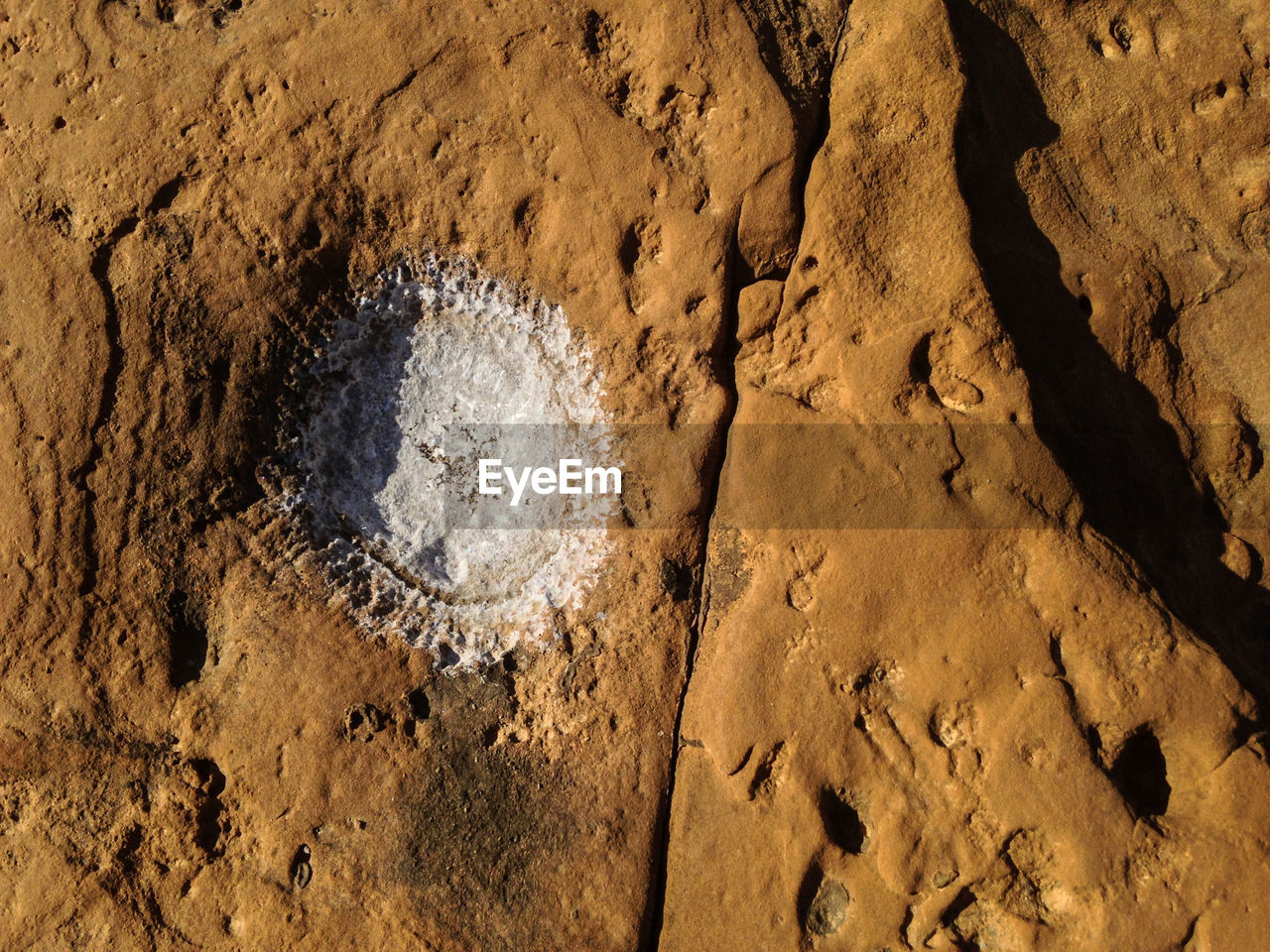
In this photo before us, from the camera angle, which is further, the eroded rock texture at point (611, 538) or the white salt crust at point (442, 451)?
the white salt crust at point (442, 451)

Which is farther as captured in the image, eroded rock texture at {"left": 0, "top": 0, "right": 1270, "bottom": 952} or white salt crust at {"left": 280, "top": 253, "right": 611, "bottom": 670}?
white salt crust at {"left": 280, "top": 253, "right": 611, "bottom": 670}

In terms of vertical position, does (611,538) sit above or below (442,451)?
below

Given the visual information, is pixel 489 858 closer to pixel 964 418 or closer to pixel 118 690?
pixel 118 690

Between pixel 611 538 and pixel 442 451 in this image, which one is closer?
pixel 611 538

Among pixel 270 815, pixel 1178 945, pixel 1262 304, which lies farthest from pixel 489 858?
pixel 1262 304
